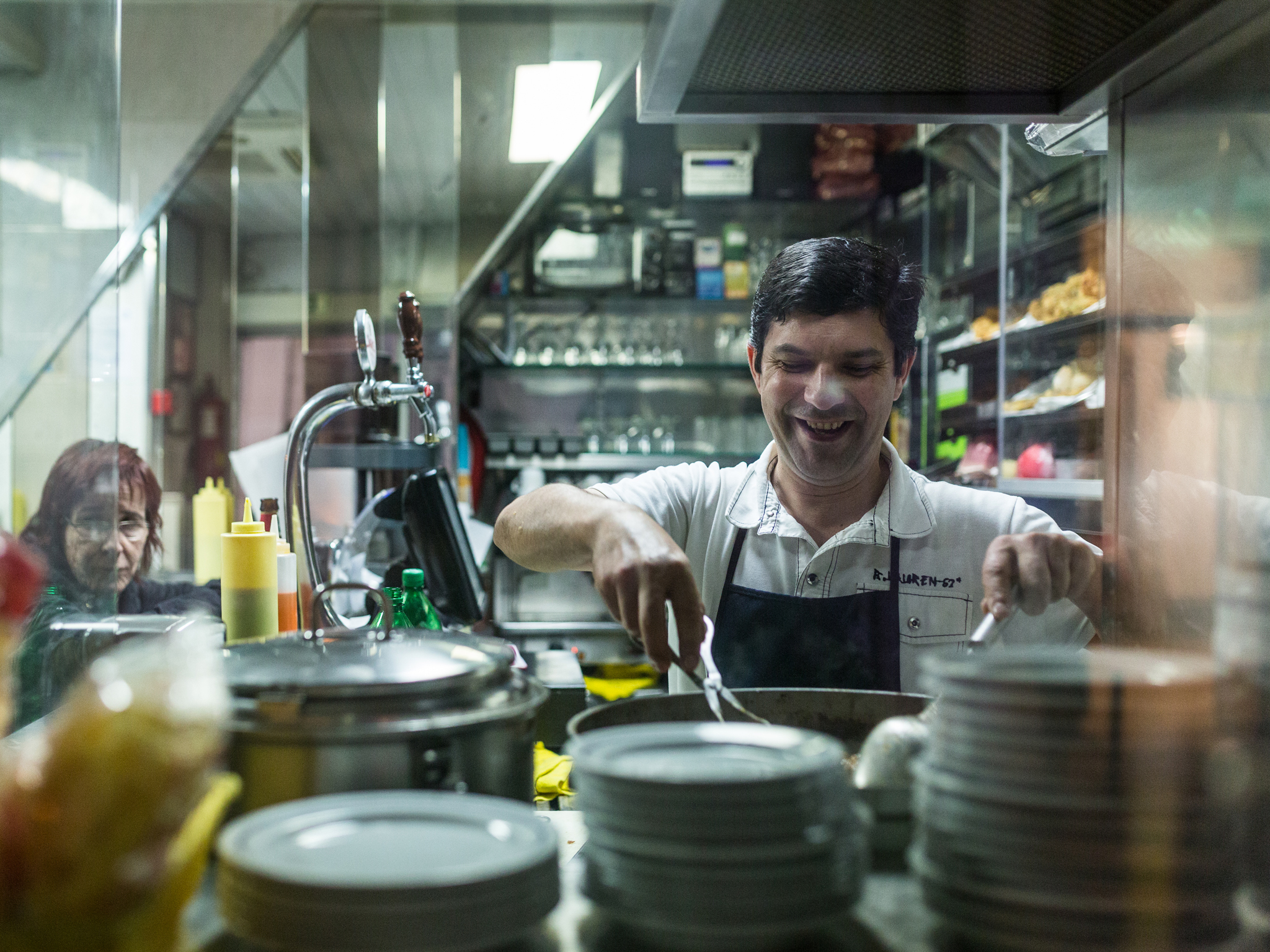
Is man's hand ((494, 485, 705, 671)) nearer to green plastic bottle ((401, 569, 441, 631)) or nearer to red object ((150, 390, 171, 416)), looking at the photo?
green plastic bottle ((401, 569, 441, 631))

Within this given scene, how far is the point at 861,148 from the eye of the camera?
4273 mm

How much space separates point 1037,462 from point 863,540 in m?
1.77

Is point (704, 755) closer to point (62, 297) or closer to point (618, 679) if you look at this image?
point (62, 297)

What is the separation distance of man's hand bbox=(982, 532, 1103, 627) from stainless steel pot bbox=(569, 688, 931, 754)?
0.14 m

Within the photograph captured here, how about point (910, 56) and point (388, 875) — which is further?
point (910, 56)

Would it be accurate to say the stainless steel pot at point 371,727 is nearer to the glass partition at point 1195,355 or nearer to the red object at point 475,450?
the glass partition at point 1195,355

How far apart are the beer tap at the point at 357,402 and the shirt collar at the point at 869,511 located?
555mm

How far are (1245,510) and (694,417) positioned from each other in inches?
144

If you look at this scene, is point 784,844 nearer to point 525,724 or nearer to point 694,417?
point 525,724

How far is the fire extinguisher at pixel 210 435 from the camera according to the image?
4.07 m

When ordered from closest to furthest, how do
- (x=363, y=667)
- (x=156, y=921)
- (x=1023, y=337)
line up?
(x=156, y=921)
(x=363, y=667)
(x=1023, y=337)

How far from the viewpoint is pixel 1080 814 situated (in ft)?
1.87

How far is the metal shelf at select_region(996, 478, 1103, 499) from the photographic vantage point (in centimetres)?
272

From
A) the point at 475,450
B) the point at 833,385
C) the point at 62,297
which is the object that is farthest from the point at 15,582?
the point at 475,450
